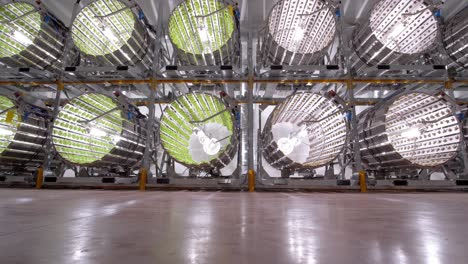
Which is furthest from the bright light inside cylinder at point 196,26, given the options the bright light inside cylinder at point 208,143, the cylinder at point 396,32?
the cylinder at point 396,32

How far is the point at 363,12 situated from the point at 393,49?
61.3 inches

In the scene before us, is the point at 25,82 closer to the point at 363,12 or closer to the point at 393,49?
the point at 393,49

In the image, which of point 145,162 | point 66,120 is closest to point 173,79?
point 145,162

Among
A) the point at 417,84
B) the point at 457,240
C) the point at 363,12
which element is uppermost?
the point at 363,12

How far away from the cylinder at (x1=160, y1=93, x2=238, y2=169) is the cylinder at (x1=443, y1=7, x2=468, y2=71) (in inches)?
91.8

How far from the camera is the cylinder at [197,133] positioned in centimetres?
238

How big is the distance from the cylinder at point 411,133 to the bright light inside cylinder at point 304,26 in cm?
88

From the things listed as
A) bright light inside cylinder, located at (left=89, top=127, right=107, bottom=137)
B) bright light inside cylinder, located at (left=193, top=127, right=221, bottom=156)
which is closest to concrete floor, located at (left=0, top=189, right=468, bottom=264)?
bright light inside cylinder, located at (left=193, top=127, right=221, bottom=156)

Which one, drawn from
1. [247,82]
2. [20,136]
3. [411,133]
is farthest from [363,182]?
[20,136]

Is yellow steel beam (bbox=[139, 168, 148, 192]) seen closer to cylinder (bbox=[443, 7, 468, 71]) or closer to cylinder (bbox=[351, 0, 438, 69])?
cylinder (bbox=[351, 0, 438, 69])

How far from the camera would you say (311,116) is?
260cm

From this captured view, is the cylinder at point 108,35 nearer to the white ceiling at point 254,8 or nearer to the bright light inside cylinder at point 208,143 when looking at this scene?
the white ceiling at point 254,8

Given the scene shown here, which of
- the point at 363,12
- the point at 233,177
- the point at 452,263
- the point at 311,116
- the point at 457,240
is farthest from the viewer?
the point at 363,12

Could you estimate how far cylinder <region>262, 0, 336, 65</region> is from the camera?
102 inches
